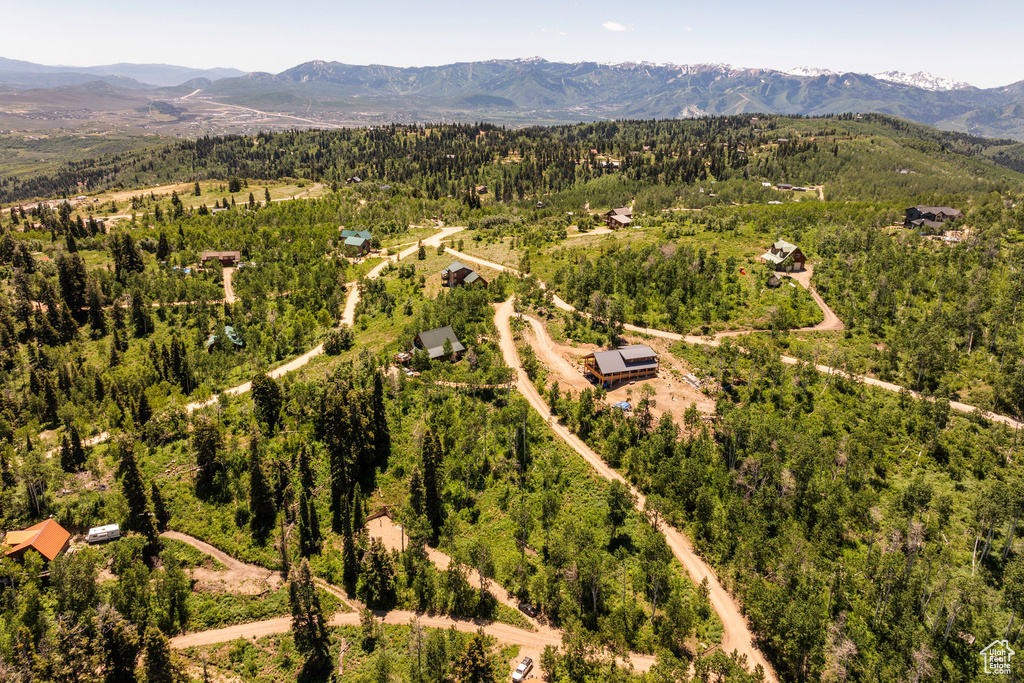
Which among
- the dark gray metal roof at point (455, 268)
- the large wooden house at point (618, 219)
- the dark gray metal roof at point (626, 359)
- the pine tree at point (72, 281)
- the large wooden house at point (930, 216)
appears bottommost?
the dark gray metal roof at point (626, 359)

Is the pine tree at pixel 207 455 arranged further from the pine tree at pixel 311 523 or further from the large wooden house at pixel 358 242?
the large wooden house at pixel 358 242

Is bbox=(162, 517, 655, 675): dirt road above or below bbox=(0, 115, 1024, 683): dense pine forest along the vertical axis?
below

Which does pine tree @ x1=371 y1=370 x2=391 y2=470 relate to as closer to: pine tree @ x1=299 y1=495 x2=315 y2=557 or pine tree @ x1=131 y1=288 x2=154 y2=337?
pine tree @ x1=299 y1=495 x2=315 y2=557

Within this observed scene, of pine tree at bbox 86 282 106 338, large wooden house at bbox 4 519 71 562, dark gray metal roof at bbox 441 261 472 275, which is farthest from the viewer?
dark gray metal roof at bbox 441 261 472 275

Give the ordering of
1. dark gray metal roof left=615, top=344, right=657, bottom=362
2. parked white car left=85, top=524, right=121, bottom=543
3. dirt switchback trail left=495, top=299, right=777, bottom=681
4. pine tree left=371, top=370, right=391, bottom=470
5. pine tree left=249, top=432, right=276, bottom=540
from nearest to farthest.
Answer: dirt switchback trail left=495, top=299, right=777, bottom=681, parked white car left=85, top=524, right=121, bottom=543, pine tree left=249, top=432, right=276, bottom=540, pine tree left=371, top=370, right=391, bottom=470, dark gray metal roof left=615, top=344, right=657, bottom=362

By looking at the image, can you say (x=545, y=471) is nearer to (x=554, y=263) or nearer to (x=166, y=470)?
(x=166, y=470)

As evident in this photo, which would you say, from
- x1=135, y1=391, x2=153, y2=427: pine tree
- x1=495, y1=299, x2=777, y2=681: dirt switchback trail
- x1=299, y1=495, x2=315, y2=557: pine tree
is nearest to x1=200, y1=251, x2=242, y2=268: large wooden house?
x1=135, y1=391, x2=153, y2=427: pine tree

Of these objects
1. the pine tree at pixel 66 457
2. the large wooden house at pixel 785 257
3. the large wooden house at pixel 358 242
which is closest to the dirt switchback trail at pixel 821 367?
the large wooden house at pixel 785 257
